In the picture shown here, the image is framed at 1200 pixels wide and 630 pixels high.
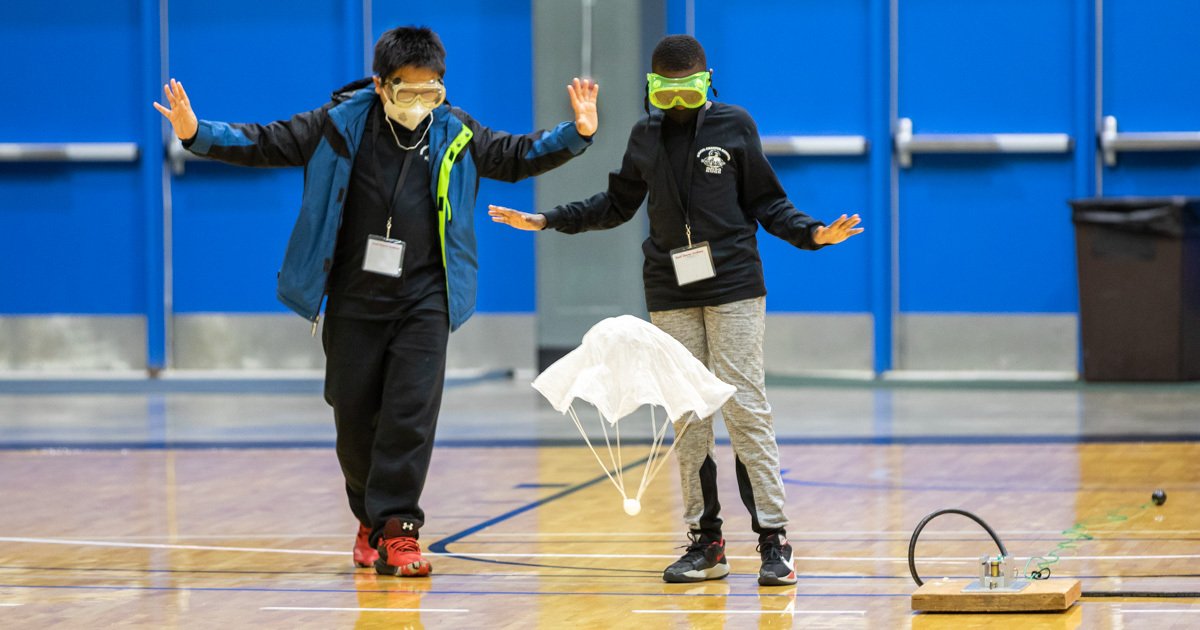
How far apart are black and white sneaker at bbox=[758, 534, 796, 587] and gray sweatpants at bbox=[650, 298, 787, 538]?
0.04 metres

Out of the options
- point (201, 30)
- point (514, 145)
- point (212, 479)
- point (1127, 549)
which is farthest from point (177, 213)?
point (1127, 549)

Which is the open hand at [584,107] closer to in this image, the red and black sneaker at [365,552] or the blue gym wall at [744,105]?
the red and black sneaker at [365,552]

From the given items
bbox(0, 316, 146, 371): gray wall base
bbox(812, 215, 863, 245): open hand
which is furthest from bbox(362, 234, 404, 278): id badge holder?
bbox(0, 316, 146, 371): gray wall base

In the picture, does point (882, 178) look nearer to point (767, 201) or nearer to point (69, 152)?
point (69, 152)

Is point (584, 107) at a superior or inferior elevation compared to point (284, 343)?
superior

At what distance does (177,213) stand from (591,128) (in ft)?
29.9

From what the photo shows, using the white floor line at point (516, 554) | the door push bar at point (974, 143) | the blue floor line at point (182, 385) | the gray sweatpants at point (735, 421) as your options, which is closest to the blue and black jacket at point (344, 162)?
the gray sweatpants at point (735, 421)

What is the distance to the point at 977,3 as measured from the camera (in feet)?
43.1

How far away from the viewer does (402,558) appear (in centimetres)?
562

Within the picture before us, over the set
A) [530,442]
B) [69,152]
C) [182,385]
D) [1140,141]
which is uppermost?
[69,152]

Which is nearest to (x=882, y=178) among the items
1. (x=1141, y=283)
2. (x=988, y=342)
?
(x=988, y=342)

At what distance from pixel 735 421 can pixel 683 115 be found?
102 centimetres

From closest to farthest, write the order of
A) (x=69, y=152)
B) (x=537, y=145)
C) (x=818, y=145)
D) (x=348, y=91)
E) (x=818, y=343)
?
(x=537, y=145) < (x=348, y=91) < (x=818, y=145) < (x=818, y=343) < (x=69, y=152)

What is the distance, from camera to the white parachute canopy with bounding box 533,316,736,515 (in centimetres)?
521
